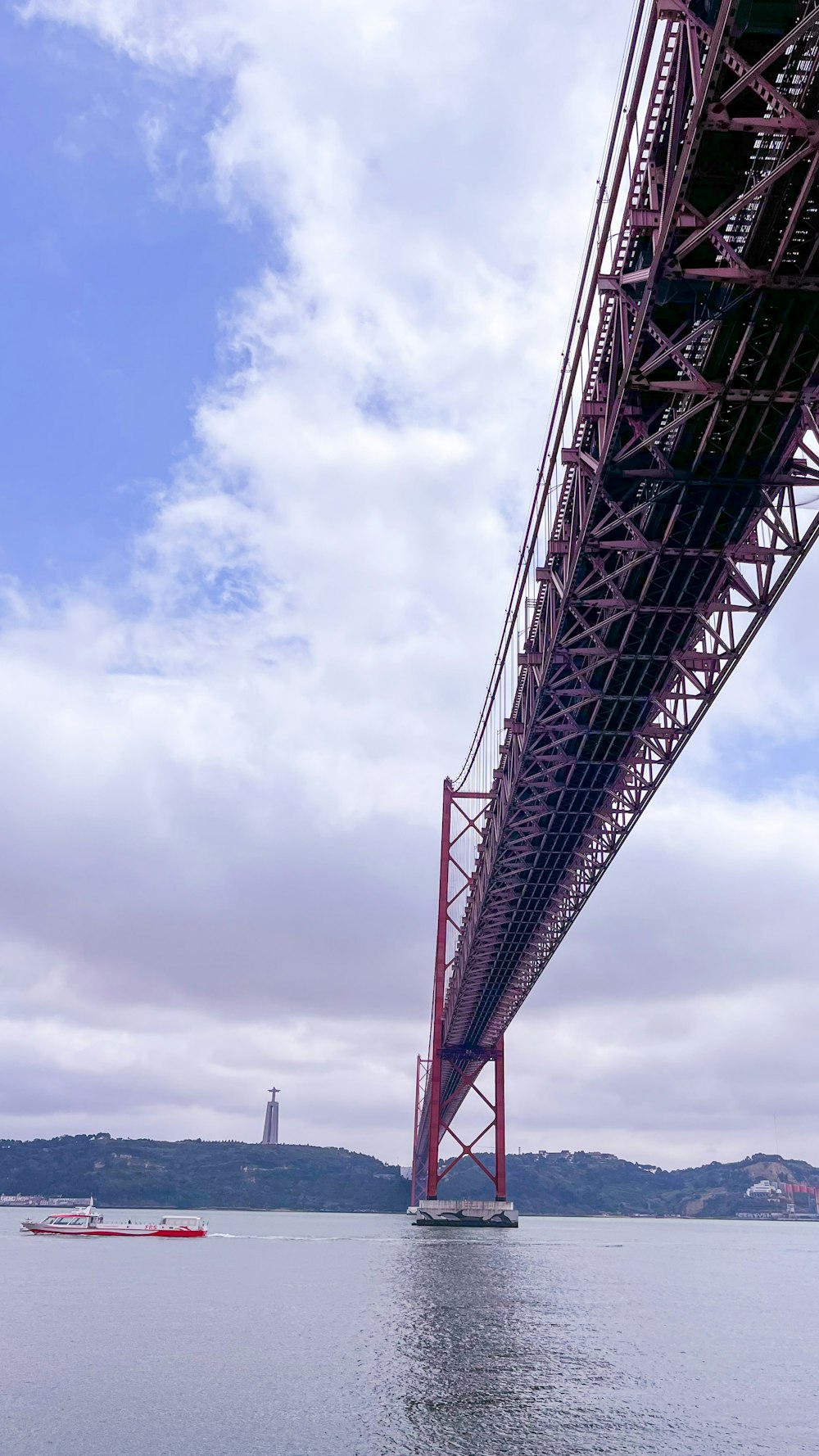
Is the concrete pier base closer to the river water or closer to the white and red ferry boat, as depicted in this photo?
the white and red ferry boat

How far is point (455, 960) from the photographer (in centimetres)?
6397

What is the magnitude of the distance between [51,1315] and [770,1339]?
64.6 ft

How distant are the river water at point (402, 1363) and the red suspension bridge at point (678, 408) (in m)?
14.0

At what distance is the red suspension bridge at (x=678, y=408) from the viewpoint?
12359 millimetres

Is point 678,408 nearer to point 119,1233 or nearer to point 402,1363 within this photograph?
point 402,1363

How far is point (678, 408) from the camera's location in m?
17.8

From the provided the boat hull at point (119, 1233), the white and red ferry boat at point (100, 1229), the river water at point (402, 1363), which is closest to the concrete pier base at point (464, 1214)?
the boat hull at point (119, 1233)

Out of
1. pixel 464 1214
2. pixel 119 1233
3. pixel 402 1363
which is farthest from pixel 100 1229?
pixel 402 1363

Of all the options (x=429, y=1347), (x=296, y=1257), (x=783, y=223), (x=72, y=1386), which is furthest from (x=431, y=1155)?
(x=783, y=223)

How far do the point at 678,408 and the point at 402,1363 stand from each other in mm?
18422

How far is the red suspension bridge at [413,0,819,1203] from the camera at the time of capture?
12359 millimetres

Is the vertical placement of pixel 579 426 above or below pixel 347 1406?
above

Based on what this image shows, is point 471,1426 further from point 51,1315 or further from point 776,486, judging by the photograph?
point 51,1315

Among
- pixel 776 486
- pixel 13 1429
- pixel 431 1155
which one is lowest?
pixel 13 1429
